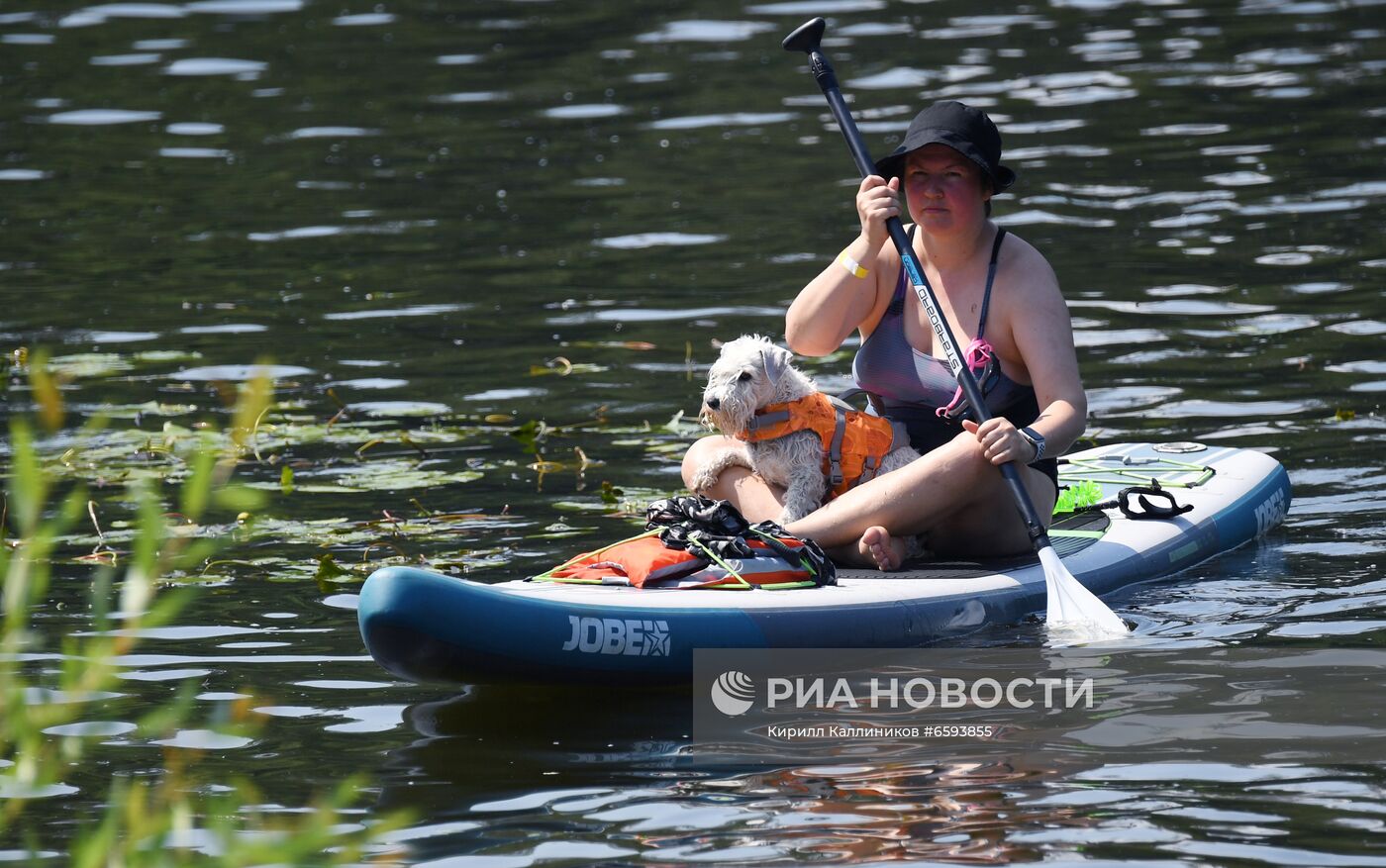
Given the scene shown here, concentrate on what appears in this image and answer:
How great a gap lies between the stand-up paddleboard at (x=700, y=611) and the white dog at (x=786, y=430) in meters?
0.31

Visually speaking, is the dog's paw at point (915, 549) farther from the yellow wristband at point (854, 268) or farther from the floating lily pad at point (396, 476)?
the floating lily pad at point (396, 476)

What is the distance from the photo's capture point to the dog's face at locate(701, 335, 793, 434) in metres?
5.29

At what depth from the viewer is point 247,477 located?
7.08 metres

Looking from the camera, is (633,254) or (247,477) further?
(633,254)

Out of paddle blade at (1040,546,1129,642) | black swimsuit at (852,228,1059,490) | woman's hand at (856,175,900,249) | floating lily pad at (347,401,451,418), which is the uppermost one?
woman's hand at (856,175,900,249)

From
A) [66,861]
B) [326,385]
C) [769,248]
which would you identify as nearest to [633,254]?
[769,248]

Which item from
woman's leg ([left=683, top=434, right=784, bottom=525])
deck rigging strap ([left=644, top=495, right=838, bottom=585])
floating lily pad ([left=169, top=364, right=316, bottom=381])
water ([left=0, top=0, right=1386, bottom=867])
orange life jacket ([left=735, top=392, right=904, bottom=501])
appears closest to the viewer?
water ([left=0, top=0, right=1386, bottom=867])

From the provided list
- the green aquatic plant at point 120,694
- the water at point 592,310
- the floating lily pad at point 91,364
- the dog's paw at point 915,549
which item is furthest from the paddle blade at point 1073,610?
the floating lily pad at point 91,364

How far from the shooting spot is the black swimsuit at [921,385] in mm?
5434

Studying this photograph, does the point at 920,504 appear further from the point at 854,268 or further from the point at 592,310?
the point at 592,310

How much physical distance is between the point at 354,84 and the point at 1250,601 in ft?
37.4

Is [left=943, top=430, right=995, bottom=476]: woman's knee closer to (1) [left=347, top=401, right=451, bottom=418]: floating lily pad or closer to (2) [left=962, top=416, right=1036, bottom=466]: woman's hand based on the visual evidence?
(2) [left=962, top=416, right=1036, bottom=466]: woman's hand

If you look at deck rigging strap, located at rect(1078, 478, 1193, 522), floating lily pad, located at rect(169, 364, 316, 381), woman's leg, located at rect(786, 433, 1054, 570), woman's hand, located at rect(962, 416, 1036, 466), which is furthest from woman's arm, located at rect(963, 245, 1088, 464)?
floating lily pad, located at rect(169, 364, 316, 381)

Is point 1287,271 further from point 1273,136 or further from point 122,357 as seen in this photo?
point 122,357
